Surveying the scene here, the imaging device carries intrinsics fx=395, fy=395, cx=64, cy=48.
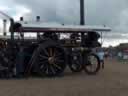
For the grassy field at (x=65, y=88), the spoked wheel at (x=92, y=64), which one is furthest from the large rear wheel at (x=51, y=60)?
the spoked wheel at (x=92, y=64)

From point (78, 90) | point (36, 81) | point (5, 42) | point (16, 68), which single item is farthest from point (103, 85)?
point (5, 42)

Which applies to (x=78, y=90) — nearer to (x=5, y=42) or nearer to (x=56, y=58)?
(x=56, y=58)

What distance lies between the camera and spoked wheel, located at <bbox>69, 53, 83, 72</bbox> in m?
19.1

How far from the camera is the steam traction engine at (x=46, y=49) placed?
1756 cm

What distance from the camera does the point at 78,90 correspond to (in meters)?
13.3

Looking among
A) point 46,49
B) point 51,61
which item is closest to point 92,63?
point 51,61

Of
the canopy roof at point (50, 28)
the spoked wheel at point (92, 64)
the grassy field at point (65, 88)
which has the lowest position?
the grassy field at point (65, 88)

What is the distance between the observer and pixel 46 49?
58.6 ft

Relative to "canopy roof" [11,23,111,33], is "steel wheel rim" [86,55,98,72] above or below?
below

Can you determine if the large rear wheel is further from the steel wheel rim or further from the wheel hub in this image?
the steel wheel rim

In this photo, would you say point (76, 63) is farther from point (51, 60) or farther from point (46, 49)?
point (46, 49)

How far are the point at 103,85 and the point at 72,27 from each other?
5.00 metres

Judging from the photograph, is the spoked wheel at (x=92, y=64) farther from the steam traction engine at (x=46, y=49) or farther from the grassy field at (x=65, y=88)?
the grassy field at (x=65, y=88)

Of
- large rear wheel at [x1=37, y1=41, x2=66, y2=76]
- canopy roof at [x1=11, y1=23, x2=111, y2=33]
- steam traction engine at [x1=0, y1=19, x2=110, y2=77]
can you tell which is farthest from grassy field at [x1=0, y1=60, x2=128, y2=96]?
canopy roof at [x1=11, y1=23, x2=111, y2=33]
